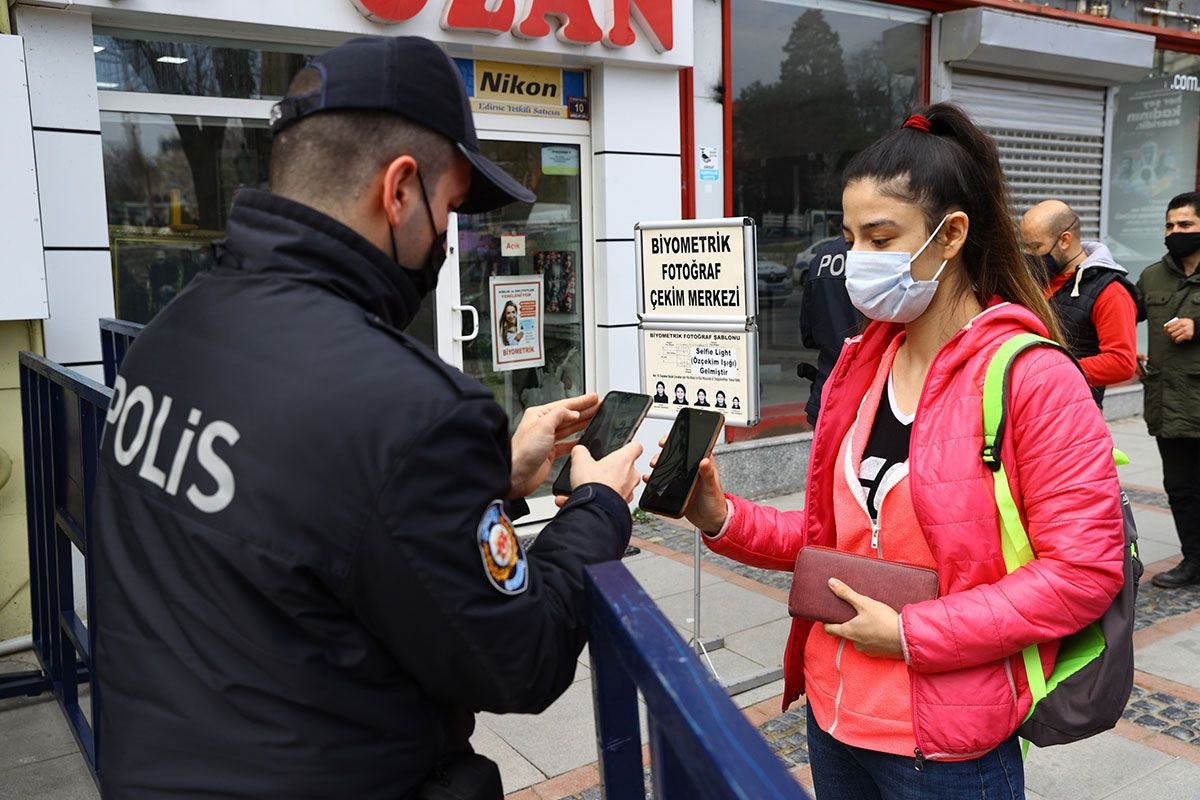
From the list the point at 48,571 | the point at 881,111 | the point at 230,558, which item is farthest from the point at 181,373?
the point at 881,111

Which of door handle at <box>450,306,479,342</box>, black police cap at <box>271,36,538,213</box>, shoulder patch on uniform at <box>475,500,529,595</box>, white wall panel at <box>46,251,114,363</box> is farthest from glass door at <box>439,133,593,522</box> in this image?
shoulder patch on uniform at <box>475,500,529,595</box>

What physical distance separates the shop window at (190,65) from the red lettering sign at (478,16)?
0.82m

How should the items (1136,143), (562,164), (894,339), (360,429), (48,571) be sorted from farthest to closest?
(1136,143), (562,164), (48,571), (894,339), (360,429)

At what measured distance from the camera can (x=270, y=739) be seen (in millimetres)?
1170

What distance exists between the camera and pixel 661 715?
1.02 m

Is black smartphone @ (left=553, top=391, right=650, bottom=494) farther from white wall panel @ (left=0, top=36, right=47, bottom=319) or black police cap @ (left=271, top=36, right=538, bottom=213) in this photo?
white wall panel @ (left=0, top=36, right=47, bottom=319)

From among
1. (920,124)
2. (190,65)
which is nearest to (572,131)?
(190,65)

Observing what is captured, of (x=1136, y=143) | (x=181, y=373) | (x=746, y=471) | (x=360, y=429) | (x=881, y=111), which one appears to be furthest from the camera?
(x=1136, y=143)

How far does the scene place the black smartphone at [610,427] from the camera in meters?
1.71

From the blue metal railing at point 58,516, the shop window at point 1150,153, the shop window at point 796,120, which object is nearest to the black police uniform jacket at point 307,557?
the blue metal railing at point 58,516

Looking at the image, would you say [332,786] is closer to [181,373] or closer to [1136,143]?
[181,373]

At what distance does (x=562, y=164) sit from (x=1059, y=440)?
5239mm

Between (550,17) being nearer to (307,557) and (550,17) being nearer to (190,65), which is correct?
(190,65)

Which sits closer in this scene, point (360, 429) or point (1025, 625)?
point (360, 429)
